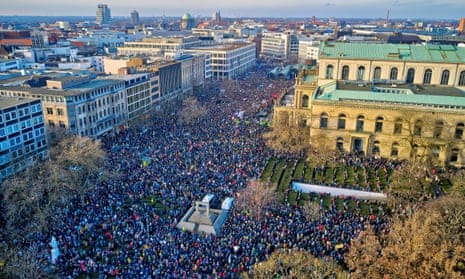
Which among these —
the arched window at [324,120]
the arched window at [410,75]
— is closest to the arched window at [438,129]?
the arched window at [324,120]

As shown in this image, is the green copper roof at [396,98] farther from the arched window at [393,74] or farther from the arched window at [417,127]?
the arched window at [393,74]

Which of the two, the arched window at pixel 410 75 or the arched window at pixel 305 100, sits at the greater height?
the arched window at pixel 410 75

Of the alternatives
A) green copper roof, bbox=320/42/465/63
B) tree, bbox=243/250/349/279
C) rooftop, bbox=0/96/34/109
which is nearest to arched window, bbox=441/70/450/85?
green copper roof, bbox=320/42/465/63

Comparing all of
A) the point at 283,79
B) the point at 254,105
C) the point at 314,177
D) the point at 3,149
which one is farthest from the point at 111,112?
the point at 283,79

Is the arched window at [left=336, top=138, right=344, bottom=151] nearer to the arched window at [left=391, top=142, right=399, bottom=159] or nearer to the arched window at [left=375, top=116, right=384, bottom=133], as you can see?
the arched window at [left=375, top=116, right=384, bottom=133]

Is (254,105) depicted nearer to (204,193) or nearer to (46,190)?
(204,193)

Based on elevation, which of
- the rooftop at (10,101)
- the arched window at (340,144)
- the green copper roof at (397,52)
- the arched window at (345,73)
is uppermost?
the green copper roof at (397,52)

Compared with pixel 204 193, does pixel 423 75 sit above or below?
above
